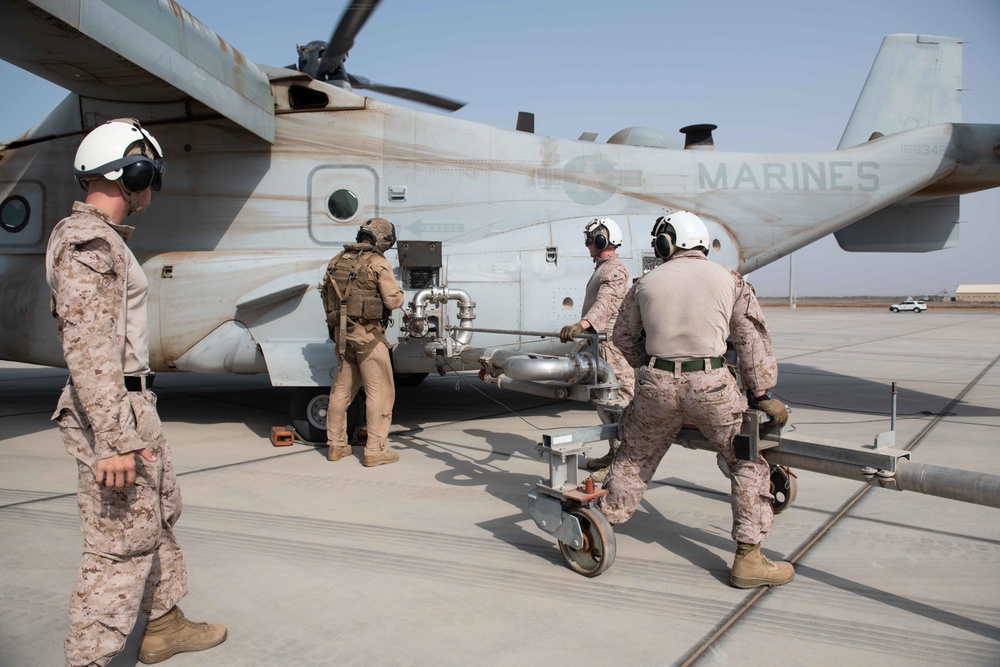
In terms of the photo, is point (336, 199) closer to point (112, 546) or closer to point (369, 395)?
point (369, 395)

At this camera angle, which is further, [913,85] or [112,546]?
[913,85]

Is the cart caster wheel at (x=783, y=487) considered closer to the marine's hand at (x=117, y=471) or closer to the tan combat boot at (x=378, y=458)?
the tan combat boot at (x=378, y=458)

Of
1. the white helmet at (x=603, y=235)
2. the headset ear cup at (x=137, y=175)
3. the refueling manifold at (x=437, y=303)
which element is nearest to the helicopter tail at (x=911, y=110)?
the white helmet at (x=603, y=235)

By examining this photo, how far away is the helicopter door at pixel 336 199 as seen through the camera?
24.4 ft

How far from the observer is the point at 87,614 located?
239 cm

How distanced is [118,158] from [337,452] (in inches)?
155

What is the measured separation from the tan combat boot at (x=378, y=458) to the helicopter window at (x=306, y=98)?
3.79 metres

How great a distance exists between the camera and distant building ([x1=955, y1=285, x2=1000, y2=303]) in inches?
3843

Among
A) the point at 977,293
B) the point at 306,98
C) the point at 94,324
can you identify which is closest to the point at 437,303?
the point at 306,98

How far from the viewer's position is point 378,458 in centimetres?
587

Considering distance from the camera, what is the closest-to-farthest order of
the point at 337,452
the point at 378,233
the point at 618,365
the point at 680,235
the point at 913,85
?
the point at 680,235 → the point at 618,365 → the point at 337,452 → the point at 378,233 → the point at 913,85

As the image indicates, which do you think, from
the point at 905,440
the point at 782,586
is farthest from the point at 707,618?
the point at 905,440

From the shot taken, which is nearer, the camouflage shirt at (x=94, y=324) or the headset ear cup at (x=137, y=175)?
the camouflage shirt at (x=94, y=324)

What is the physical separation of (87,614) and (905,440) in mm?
6628
